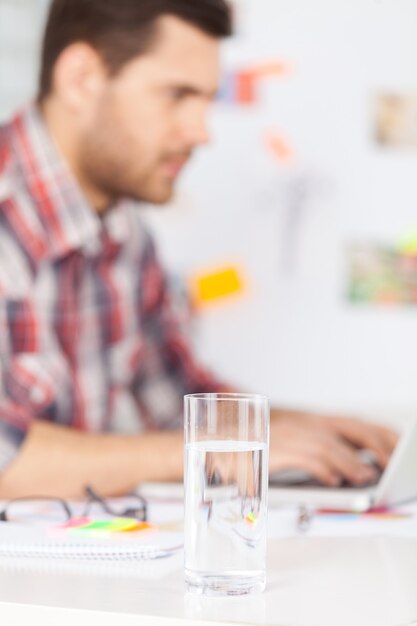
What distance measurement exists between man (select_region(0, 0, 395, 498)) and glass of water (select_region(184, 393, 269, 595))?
1408 mm

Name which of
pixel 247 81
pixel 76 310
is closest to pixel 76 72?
pixel 247 81

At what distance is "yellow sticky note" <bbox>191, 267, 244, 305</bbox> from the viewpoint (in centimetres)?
273

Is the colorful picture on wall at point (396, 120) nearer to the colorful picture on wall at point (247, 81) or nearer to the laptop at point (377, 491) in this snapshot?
the colorful picture on wall at point (247, 81)

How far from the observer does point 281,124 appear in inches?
107

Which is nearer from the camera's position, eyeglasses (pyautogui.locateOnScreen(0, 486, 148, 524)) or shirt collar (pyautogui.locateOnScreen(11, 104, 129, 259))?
eyeglasses (pyautogui.locateOnScreen(0, 486, 148, 524))

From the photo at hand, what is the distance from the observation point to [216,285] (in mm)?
2746

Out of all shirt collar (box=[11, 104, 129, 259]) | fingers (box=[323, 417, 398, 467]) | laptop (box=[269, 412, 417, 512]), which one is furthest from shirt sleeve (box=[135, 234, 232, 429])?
laptop (box=[269, 412, 417, 512])

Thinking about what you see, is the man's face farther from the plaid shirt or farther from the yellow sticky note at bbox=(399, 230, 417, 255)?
the yellow sticky note at bbox=(399, 230, 417, 255)

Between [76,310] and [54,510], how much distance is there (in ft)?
3.79

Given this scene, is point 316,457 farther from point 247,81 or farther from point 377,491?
point 247,81

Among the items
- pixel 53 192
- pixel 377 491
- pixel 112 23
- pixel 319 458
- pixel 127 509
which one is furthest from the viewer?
pixel 112 23

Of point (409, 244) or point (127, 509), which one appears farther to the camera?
point (409, 244)

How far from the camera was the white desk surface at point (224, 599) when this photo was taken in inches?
35.1

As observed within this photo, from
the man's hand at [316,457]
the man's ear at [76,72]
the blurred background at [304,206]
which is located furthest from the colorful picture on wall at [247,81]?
the man's hand at [316,457]
